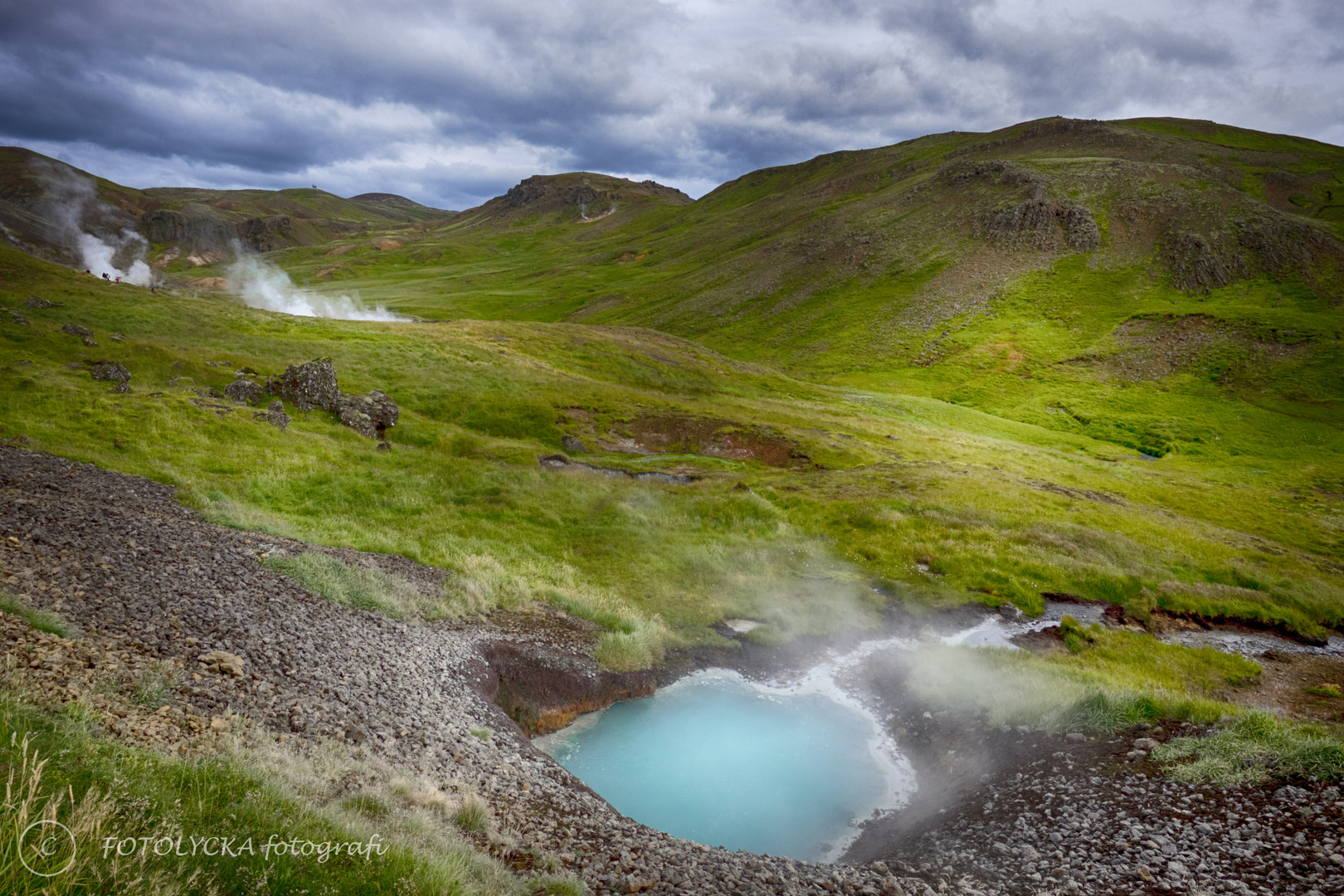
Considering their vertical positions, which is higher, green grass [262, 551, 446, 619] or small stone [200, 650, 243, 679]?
small stone [200, 650, 243, 679]

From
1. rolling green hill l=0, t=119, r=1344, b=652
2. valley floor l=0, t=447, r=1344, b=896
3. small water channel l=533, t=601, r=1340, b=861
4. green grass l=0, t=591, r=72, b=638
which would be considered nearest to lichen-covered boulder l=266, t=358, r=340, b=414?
rolling green hill l=0, t=119, r=1344, b=652

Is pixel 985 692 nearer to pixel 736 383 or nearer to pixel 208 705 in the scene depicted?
pixel 208 705

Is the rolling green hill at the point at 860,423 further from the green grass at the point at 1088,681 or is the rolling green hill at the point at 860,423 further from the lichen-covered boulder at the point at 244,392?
the green grass at the point at 1088,681

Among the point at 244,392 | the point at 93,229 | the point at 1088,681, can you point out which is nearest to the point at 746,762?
the point at 1088,681

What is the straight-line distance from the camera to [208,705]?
32.1 ft

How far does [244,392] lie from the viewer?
122ft

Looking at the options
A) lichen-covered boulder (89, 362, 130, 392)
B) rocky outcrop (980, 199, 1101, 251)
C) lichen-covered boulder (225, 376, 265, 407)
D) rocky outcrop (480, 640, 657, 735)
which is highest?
rocky outcrop (980, 199, 1101, 251)

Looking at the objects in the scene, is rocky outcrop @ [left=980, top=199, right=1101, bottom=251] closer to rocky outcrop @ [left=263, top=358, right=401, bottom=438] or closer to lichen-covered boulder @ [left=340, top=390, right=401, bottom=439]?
lichen-covered boulder @ [left=340, top=390, right=401, bottom=439]

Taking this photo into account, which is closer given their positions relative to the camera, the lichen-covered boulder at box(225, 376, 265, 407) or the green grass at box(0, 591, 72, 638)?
the green grass at box(0, 591, 72, 638)

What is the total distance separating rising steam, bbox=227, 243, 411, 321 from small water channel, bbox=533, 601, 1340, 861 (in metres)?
75.6

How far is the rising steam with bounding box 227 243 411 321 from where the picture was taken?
106 meters

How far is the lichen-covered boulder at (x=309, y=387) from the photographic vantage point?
38.6m

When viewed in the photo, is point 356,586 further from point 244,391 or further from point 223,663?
point 244,391

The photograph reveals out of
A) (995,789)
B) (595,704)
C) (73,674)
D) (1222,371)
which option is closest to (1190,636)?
(995,789)
